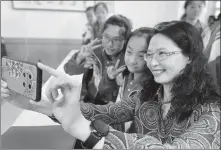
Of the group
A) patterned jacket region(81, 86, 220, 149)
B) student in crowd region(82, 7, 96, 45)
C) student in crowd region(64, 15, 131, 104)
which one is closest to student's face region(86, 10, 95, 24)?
student in crowd region(82, 7, 96, 45)

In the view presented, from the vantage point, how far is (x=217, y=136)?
326 millimetres

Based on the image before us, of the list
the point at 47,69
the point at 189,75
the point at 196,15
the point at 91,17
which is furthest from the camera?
the point at 91,17

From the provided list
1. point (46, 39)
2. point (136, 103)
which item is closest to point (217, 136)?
point (136, 103)

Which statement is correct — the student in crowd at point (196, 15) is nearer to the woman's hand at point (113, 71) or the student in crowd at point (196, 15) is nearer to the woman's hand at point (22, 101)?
the woman's hand at point (113, 71)

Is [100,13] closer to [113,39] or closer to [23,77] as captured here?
[113,39]

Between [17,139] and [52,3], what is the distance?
454mm

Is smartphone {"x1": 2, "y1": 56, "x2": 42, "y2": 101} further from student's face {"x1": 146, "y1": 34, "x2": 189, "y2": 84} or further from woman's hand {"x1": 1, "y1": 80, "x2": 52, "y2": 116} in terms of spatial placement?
student's face {"x1": 146, "y1": 34, "x2": 189, "y2": 84}

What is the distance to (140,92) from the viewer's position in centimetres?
43

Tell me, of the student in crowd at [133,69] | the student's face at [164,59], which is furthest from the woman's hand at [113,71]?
the student's face at [164,59]

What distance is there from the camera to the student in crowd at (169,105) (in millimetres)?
286

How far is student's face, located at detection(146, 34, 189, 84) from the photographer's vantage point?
32cm

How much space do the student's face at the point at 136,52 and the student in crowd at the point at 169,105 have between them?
2cm

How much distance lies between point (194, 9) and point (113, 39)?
25 cm

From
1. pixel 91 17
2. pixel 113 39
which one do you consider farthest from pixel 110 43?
pixel 91 17
